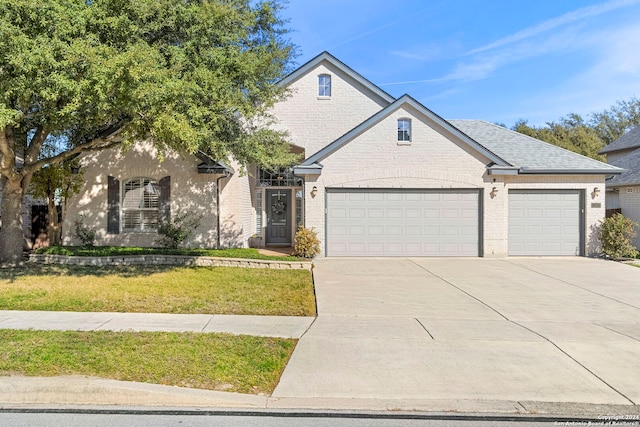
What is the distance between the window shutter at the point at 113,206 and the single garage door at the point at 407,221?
24.3ft

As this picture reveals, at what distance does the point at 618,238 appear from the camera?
14.2 m

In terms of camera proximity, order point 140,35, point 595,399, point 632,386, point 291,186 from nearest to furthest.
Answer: point 595,399
point 632,386
point 140,35
point 291,186

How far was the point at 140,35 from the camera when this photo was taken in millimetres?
8961

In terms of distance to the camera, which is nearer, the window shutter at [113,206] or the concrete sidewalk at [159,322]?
the concrete sidewalk at [159,322]

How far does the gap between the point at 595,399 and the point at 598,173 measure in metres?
13.0

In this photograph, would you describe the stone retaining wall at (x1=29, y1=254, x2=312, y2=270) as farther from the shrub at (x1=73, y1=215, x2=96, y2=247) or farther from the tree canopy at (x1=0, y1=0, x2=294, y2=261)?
the shrub at (x1=73, y1=215, x2=96, y2=247)

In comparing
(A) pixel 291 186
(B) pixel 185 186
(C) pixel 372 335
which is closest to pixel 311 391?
(C) pixel 372 335

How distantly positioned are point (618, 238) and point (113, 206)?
57.2ft

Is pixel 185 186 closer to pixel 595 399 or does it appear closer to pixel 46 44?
pixel 46 44

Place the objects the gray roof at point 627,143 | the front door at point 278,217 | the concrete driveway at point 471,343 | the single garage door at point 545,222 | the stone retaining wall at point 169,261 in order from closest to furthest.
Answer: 1. the concrete driveway at point 471,343
2. the stone retaining wall at point 169,261
3. the single garage door at point 545,222
4. the front door at point 278,217
5. the gray roof at point 627,143

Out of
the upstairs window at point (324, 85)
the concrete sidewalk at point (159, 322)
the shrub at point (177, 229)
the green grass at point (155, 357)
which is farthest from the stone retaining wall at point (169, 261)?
the upstairs window at point (324, 85)

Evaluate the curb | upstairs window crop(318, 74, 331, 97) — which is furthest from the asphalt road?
upstairs window crop(318, 74, 331, 97)

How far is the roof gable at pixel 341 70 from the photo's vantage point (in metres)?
17.1

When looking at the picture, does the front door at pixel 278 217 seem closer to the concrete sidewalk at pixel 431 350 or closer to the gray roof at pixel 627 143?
the concrete sidewalk at pixel 431 350
